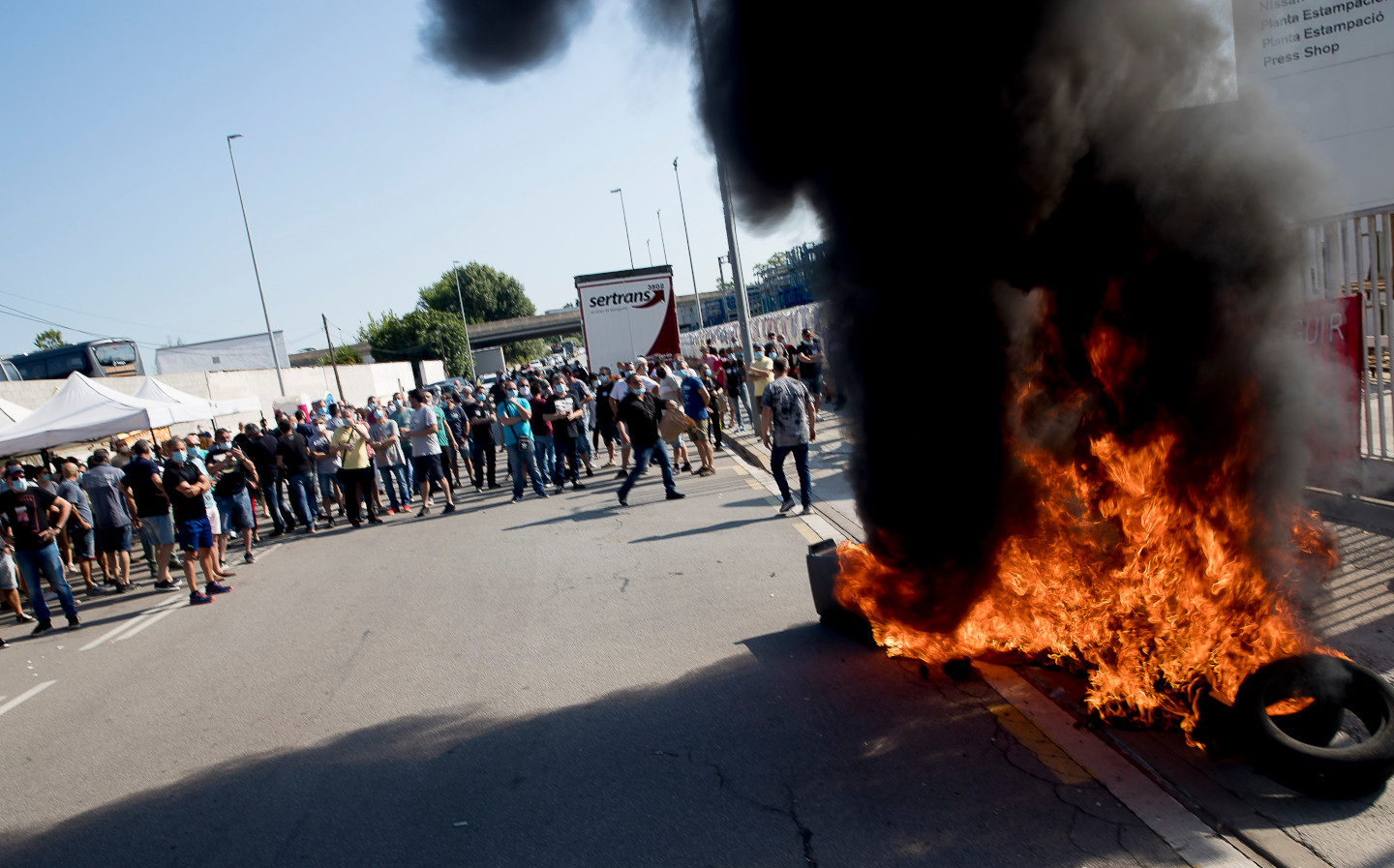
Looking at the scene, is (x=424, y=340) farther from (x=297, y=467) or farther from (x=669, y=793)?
(x=669, y=793)

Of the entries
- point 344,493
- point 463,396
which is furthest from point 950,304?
point 463,396

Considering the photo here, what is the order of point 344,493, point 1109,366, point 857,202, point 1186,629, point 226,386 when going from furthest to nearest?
1. point 226,386
2. point 344,493
3. point 857,202
4. point 1109,366
5. point 1186,629

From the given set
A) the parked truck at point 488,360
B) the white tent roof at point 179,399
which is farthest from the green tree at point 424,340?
the white tent roof at point 179,399

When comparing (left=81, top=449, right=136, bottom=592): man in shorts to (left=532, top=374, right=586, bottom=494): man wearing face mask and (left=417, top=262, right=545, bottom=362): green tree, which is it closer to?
(left=532, top=374, right=586, bottom=494): man wearing face mask

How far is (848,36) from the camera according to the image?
4.05m

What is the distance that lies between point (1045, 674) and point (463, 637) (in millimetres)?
4027

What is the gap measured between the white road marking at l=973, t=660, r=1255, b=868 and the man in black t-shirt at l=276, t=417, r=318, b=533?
10.6 metres

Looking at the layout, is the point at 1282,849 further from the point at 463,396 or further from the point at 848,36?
the point at 463,396

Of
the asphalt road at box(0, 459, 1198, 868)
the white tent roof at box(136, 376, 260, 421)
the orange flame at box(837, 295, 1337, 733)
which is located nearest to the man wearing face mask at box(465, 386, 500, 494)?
the white tent roof at box(136, 376, 260, 421)

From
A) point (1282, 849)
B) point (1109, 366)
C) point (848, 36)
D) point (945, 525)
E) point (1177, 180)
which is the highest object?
point (848, 36)

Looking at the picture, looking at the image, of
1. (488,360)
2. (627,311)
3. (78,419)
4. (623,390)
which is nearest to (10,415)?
(78,419)

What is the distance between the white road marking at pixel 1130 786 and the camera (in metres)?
2.88

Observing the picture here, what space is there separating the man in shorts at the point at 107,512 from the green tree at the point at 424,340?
60454mm

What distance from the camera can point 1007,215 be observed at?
4.07 meters
